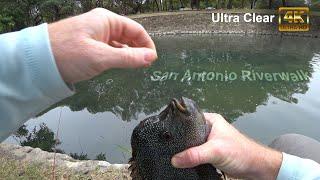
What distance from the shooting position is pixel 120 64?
1200mm

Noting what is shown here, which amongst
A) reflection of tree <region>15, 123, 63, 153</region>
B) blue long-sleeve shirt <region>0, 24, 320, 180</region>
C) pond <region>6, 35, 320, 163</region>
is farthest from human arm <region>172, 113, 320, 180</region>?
reflection of tree <region>15, 123, 63, 153</region>

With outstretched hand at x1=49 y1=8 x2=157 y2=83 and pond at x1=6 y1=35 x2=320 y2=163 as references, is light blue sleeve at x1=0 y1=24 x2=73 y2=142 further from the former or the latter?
pond at x1=6 y1=35 x2=320 y2=163

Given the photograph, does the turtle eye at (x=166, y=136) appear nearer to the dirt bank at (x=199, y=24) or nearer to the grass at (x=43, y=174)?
the grass at (x=43, y=174)

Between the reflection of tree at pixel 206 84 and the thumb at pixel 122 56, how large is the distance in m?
8.41

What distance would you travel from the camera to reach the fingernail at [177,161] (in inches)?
52.4

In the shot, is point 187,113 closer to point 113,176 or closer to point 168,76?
point 113,176

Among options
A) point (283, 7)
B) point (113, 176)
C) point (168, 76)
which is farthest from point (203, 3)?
point (113, 176)

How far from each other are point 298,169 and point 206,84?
14.6 metres

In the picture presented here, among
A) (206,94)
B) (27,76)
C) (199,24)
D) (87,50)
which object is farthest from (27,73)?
(199,24)

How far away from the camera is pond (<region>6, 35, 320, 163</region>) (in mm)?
10406

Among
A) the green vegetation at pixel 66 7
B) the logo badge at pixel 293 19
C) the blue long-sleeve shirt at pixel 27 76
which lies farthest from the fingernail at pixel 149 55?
the logo badge at pixel 293 19

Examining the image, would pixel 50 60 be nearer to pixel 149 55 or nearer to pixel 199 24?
pixel 149 55

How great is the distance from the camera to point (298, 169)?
1.68m

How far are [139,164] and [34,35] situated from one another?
0.50 metres
